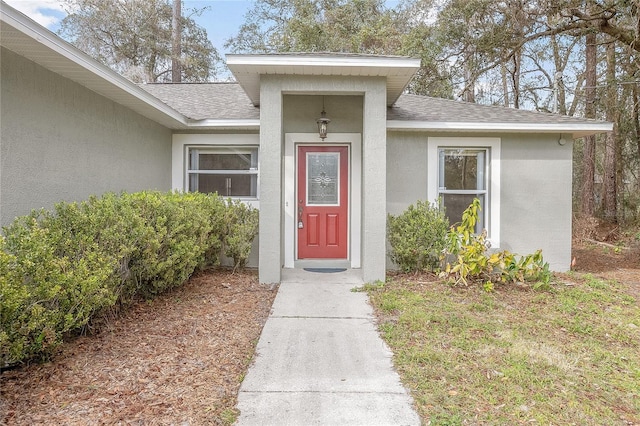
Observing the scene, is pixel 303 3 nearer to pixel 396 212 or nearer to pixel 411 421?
pixel 396 212

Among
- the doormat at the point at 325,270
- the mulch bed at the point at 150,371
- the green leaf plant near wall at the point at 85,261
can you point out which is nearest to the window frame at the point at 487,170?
the doormat at the point at 325,270

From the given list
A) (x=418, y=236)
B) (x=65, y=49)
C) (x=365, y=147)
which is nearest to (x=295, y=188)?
(x=365, y=147)

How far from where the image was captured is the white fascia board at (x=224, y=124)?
6.64 metres

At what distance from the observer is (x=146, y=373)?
3.07m

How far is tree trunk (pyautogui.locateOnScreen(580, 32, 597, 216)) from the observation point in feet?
37.9

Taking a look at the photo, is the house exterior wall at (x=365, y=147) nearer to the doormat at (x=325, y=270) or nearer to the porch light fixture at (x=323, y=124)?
the porch light fixture at (x=323, y=124)

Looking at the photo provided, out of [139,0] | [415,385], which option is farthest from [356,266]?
[139,0]

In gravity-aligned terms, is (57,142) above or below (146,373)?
above

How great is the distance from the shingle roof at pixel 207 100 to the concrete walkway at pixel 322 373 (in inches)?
143

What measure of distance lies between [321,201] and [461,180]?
96.5 inches

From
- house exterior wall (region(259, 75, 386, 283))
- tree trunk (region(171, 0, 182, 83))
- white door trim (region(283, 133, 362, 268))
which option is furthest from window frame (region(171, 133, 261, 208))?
tree trunk (region(171, 0, 182, 83))

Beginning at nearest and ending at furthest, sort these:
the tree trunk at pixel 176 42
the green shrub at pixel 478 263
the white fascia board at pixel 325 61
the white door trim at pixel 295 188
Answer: the white fascia board at pixel 325 61, the green shrub at pixel 478 263, the white door trim at pixel 295 188, the tree trunk at pixel 176 42

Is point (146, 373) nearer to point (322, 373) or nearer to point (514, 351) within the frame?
point (322, 373)

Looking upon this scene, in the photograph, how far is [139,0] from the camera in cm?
1620
